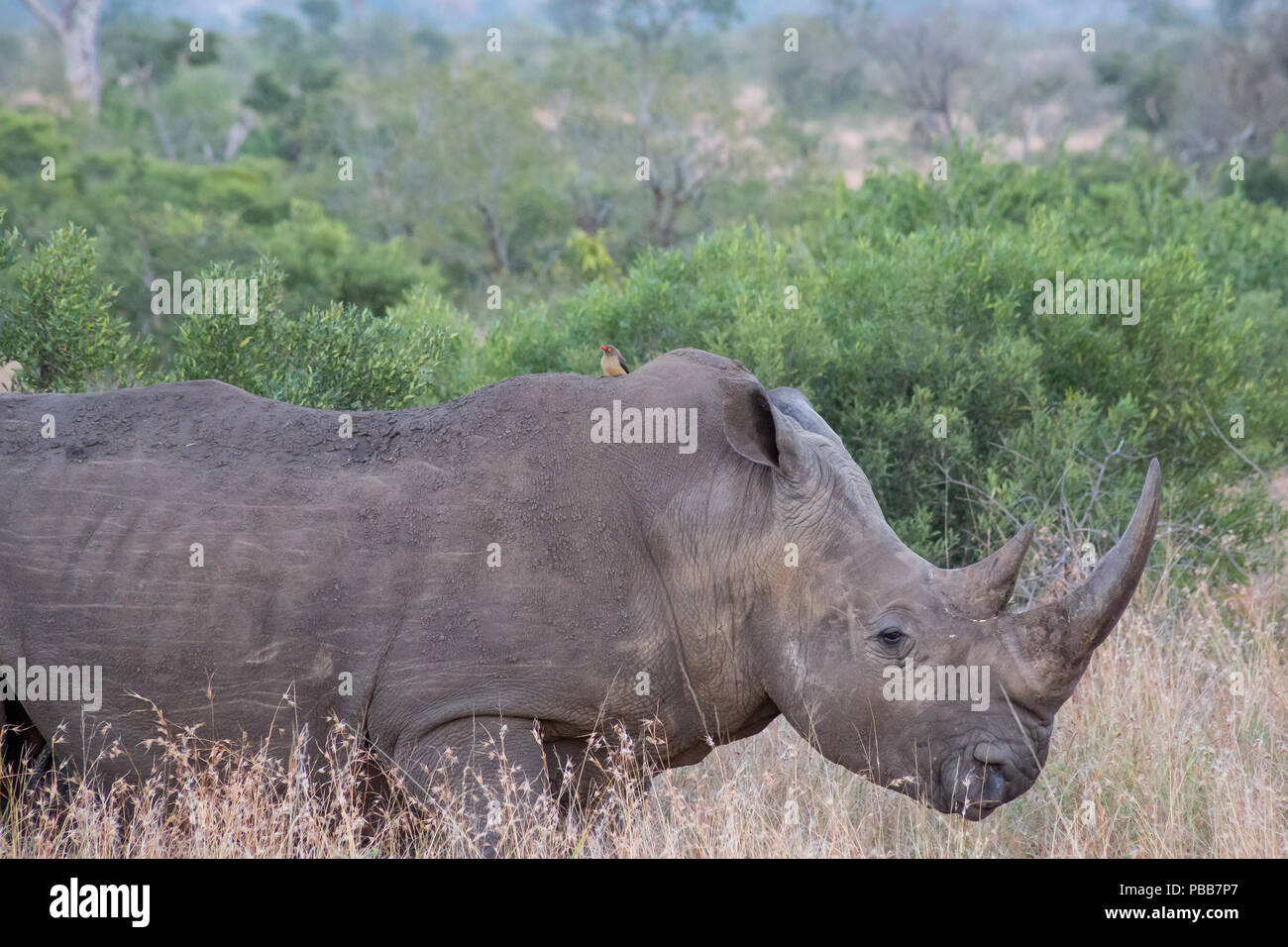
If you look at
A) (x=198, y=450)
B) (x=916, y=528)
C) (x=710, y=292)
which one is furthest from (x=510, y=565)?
(x=710, y=292)

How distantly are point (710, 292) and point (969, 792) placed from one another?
606 cm

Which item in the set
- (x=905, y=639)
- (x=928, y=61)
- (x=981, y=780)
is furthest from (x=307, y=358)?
(x=928, y=61)

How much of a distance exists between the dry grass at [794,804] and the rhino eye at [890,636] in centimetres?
65

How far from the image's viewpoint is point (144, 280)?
19922 millimetres

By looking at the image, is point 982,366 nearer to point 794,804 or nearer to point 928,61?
point 794,804

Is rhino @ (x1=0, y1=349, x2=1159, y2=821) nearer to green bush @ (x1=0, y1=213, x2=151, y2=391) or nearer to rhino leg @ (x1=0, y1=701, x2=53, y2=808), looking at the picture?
rhino leg @ (x1=0, y1=701, x2=53, y2=808)

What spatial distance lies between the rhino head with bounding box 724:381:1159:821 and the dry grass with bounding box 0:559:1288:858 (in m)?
0.43

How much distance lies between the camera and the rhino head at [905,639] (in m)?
4.57

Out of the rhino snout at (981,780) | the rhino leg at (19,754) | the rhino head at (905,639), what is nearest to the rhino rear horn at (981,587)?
the rhino head at (905,639)

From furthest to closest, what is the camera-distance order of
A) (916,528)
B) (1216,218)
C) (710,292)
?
(1216,218) → (710,292) → (916,528)

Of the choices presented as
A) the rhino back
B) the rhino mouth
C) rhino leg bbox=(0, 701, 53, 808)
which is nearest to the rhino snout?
the rhino mouth

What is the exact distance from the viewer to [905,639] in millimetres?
4672

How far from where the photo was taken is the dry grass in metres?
4.64
